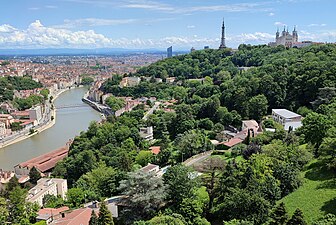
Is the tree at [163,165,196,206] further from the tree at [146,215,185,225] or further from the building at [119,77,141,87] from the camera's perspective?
the building at [119,77,141,87]

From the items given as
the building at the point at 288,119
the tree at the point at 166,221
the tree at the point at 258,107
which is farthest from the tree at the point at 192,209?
the tree at the point at 258,107

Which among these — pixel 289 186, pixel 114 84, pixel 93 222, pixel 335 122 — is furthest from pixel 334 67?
pixel 114 84

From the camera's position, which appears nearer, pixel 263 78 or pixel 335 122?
pixel 335 122

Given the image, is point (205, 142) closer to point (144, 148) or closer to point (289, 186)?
point (144, 148)

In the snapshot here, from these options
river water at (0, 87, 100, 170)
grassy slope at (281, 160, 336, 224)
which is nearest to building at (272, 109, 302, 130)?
grassy slope at (281, 160, 336, 224)

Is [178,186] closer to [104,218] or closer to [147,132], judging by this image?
[104,218]

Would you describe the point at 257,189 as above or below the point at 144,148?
above
